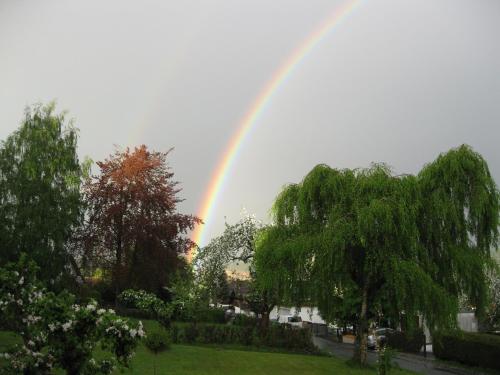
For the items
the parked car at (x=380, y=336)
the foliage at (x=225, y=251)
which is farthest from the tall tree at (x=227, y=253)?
the parked car at (x=380, y=336)

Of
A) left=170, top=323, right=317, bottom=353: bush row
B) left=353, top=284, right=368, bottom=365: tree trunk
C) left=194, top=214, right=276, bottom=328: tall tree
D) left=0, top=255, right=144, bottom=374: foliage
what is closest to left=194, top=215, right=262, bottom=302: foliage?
left=194, top=214, right=276, bottom=328: tall tree

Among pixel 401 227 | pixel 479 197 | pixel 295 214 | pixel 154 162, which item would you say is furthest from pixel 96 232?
pixel 479 197

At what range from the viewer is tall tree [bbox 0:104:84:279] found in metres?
30.0

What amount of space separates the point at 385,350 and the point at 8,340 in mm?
15963

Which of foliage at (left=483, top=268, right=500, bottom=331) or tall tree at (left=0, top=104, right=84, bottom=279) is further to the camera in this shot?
foliage at (left=483, top=268, right=500, bottom=331)

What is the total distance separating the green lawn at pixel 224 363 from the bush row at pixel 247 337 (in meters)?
2.63

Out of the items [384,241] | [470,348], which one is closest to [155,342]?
[384,241]

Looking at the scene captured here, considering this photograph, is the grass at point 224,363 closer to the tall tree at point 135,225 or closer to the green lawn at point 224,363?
the green lawn at point 224,363

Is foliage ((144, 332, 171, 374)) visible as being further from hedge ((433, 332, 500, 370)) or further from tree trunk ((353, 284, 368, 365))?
hedge ((433, 332, 500, 370))

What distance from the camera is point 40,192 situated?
31.1 m

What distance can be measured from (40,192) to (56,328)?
25.7 meters

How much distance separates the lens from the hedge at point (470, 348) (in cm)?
2477

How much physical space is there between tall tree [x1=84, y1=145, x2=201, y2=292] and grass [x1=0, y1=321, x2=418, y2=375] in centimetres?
1167

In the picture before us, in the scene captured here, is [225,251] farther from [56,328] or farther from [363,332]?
[56,328]
